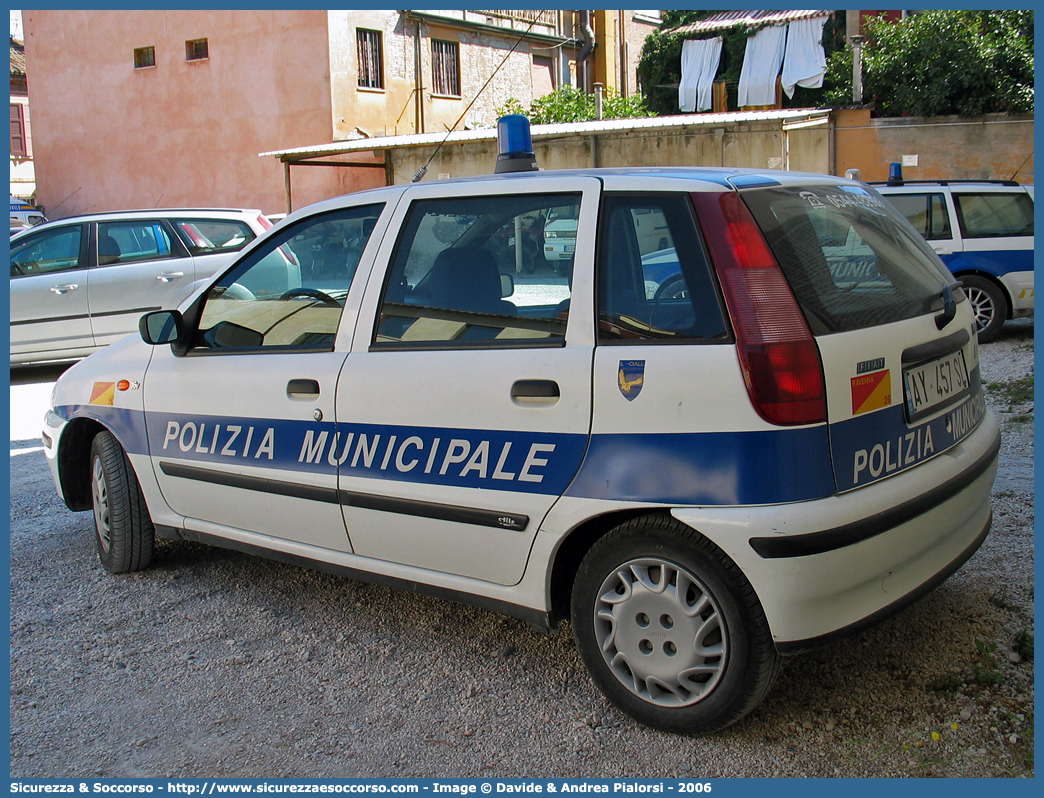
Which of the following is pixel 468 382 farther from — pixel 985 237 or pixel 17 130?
pixel 17 130

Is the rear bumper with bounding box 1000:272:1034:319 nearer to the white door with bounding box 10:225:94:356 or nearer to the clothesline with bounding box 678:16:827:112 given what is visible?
the white door with bounding box 10:225:94:356

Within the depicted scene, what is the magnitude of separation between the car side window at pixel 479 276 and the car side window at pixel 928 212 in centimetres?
774

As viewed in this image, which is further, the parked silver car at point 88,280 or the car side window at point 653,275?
the parked silver car at point 88,280

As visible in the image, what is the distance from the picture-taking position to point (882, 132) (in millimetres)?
19688

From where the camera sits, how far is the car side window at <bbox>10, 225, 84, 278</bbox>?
9484 mm

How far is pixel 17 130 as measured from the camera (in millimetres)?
37375

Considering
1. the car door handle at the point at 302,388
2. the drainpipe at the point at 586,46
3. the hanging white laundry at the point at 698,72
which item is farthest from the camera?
the drainpipe at the point at 586,46

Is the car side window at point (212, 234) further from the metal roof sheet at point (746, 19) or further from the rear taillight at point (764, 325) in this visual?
the metal roof sheet at point (746, 19)

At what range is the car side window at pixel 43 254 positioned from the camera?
31.1 feet

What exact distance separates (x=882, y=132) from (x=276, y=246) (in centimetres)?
1880

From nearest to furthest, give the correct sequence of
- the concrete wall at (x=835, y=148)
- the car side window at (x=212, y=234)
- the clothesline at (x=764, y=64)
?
the car side window at (x=212, y=234) → the concrete wall at (x=835, y=148) → the clothesline at (x=764, y=64)

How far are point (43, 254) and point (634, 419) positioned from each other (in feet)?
28.7

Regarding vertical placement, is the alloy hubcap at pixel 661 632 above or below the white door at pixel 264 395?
below

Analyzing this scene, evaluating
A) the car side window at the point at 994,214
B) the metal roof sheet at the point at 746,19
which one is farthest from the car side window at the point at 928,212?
the metal roof sheet at the point at 746,19
